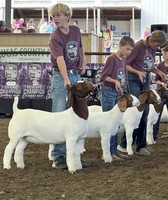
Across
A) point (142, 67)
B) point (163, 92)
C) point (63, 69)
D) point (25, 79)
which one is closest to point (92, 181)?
point (63, 69)

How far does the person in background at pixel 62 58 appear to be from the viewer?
6.20 m

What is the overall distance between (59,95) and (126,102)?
91 cm

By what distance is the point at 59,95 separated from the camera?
6328 mm

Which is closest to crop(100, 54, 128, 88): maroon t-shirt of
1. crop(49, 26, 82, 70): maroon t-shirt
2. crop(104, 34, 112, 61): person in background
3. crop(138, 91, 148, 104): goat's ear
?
crop(49, 26, 82, 70): maroon t-shirt

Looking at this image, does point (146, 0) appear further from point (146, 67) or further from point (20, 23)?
point (146, 67)

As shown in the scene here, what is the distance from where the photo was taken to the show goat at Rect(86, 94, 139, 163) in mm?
6594

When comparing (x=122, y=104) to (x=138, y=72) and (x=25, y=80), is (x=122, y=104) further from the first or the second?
(x=25, y=80)

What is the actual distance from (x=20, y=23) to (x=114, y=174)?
16334 millimetres

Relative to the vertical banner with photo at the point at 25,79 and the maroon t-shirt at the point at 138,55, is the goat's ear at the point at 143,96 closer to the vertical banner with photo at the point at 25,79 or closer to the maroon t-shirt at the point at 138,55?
the maroon t-shirt at the point at 138,55

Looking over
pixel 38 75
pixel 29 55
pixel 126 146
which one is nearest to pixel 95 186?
pixel 126 146

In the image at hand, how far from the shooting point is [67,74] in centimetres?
629

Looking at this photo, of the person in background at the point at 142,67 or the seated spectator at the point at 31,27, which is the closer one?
the person in background at the point at 142,67

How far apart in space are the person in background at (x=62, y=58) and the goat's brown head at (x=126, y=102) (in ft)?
2.08

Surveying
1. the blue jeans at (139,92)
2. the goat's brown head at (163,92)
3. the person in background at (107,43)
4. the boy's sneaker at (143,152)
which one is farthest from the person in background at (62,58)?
the person in background at (107,43)
